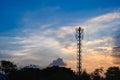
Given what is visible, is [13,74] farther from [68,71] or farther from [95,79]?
[95,79]

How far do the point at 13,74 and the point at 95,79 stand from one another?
130 feet

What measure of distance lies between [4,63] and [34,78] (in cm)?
3371

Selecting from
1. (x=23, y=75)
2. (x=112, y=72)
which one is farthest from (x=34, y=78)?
(x=112, y=72)

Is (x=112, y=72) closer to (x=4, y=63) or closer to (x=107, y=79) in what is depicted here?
(x=107, y=79)

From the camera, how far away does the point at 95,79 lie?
10169cm

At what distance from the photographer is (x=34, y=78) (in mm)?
67562

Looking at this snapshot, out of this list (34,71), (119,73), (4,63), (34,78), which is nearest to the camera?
(34,78)

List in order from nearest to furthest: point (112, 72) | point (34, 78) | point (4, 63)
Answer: point (34, 78) → point (4, 63) → point (112, 72)

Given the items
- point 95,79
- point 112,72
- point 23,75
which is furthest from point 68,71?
point 112,72

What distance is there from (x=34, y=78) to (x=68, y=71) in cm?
1145

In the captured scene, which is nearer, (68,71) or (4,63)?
(68,71)

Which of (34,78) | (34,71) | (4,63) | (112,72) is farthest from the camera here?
(112,72)

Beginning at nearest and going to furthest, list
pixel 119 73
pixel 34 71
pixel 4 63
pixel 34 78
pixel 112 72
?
pixel 34 78 < pixel 34 71 < pixel 4 63 < pixel 119 73 < pixel 112 72

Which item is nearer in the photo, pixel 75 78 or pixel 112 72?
pixel 75 78
